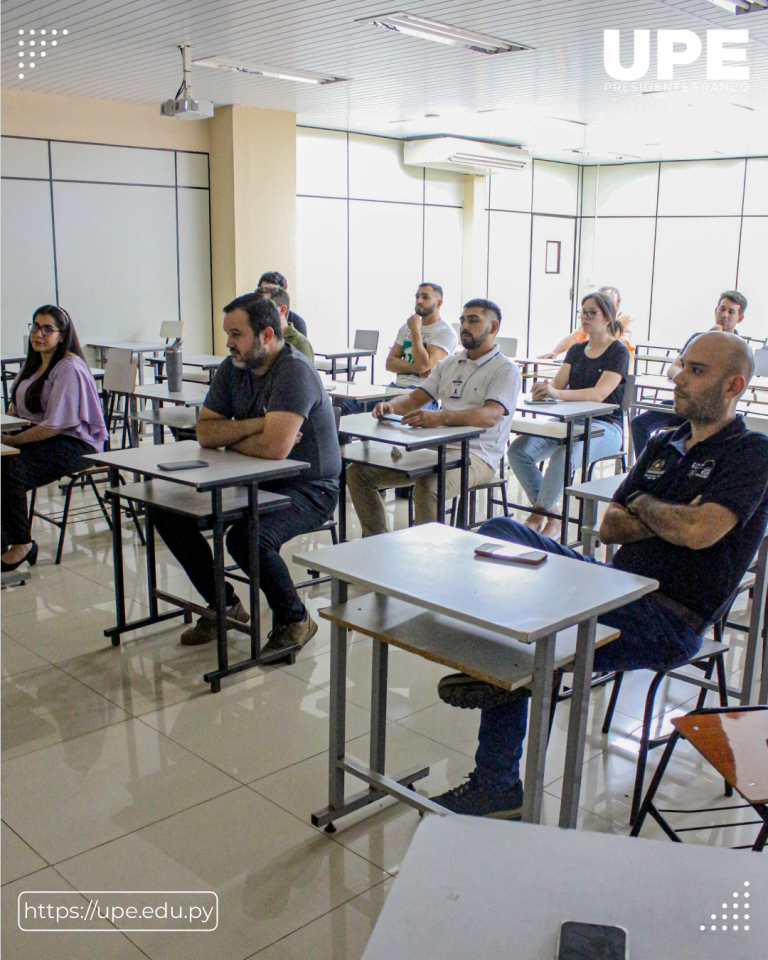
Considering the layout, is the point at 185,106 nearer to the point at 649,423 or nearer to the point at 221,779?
the point at 649,423

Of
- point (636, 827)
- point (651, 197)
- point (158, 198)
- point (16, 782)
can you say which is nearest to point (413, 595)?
point (636, 827)

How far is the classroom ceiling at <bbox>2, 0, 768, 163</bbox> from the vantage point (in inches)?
198

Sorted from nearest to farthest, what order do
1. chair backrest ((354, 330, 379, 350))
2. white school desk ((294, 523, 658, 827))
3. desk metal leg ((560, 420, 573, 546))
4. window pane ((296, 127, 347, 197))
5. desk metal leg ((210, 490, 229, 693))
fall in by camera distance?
white school desk ((294, 523, 658, 827)) < desk metal leg ((210, 490, 229, 693)) < desk metal leg ((560, 420, 573, 546)) < chair backrest ((354, 330, 379, 350)) < window pane ((296, 127, 347, 197))

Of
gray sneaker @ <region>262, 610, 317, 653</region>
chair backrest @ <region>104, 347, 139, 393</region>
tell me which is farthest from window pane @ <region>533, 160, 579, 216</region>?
gray sneaker @ <region>262, 610, 317, 653</region>

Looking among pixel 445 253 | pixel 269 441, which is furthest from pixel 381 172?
pixel 269 441

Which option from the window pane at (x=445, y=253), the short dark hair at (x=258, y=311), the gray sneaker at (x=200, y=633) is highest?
the window pane at (x=445, y=253)

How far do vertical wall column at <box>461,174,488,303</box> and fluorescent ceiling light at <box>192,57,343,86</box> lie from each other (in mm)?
4883

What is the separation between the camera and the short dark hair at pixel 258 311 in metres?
3.40

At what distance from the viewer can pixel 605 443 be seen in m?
4.96

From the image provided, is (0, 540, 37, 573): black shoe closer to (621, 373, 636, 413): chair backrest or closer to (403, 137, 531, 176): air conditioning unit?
(621, 373, 636, 413): chair backrest

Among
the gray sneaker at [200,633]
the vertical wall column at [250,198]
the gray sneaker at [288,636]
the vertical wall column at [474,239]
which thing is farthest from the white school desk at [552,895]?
the vertical wall column at [474,239]

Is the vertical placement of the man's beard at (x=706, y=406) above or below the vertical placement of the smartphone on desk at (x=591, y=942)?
above

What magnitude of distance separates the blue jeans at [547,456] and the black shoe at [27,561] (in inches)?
99.5

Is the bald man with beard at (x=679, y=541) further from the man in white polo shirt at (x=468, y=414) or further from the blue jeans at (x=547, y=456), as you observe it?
the blue jeans at (x=547, y=456)
